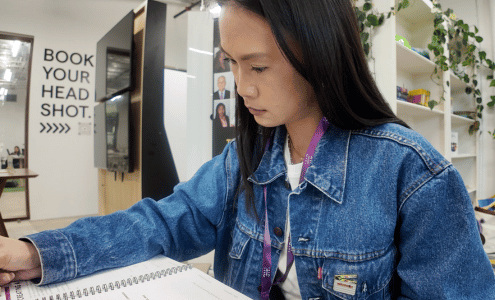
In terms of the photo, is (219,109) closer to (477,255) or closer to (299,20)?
(299,20)

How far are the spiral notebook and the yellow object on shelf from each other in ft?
7.27

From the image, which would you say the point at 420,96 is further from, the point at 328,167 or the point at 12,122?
the point at 12,122

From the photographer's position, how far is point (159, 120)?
1900 millimetres

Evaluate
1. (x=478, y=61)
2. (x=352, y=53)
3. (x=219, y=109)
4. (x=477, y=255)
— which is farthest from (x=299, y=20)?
(x=478, y=61)

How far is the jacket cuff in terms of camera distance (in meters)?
0.48

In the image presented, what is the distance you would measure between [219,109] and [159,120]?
0.39 metres

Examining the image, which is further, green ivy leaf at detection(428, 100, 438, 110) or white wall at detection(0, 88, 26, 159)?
white wall at detection(0, 88, 26, 159)

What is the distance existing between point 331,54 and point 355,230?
30 centimetres

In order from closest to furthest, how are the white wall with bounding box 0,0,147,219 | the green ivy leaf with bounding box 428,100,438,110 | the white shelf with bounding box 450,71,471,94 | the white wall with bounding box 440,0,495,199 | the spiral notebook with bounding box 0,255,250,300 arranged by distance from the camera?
1. the spiral notebook with bounding box 0,255,250,300
2. the green ivy leaf with bounding box 428,100,438,110
3. the white shelf with bounding box 450,71,471,94
4. the white wall with bounding box 440,0,495,199
5. the white wall with bounding box 0,0,147,219

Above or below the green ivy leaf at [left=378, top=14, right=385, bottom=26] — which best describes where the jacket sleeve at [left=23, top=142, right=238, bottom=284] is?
below

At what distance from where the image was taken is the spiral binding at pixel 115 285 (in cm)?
43

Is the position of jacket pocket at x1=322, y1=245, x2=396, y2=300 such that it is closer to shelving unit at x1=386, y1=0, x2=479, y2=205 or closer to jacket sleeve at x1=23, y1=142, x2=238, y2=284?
jacket sleeve at x1=23, y1=142, x2=238, y2=284

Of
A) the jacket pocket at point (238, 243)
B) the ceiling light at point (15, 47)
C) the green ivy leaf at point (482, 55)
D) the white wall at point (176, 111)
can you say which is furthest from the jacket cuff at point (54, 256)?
the ceiling light at point (15, 47)

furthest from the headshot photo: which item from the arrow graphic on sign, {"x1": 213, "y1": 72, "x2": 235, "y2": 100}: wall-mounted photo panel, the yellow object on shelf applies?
the arrow graphic on sign
